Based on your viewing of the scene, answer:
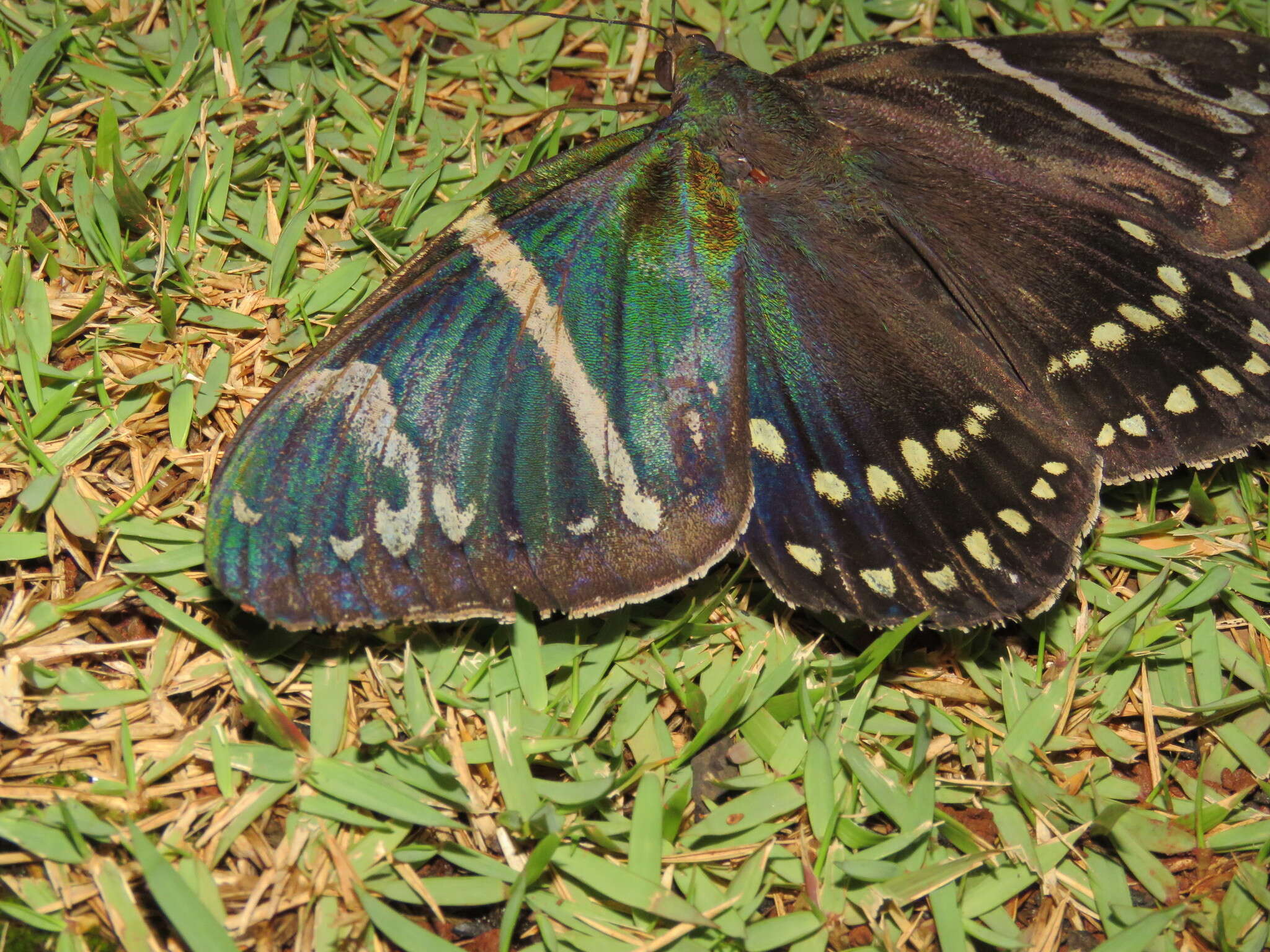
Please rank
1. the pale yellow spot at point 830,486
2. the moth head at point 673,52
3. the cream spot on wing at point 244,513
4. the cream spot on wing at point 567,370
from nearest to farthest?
the cream spot on wing at point 244,513 → the cream spot on wing at point 567,370 → the pale yellow spot at point 830,486 → the moth head at point 673,52

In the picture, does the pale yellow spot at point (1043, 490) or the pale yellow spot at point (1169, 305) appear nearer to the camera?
the pale yellow spot at point (1043, 490)

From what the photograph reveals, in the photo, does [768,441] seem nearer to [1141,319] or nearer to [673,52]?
[1141,319]

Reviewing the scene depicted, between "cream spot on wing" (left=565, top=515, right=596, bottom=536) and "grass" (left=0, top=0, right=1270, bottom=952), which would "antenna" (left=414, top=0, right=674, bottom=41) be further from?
"cream spot on wing" (left=565, top=515, right=596, bottom=536)

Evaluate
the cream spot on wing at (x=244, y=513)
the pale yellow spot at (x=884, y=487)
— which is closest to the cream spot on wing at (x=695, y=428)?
the pale yellow spot at (x=884, y=487)

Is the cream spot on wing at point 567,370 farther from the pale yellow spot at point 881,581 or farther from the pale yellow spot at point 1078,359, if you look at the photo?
the pale yellow spot at point 1078,359

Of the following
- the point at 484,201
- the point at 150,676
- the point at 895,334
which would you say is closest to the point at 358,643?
the point at 150,676

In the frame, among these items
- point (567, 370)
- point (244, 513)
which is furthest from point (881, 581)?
point (244, 513)

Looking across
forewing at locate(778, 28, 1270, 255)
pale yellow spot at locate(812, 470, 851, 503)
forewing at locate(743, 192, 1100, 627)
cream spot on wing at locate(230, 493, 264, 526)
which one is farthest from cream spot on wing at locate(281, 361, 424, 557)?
forewing at locate(778, 28, 1270, 255)
